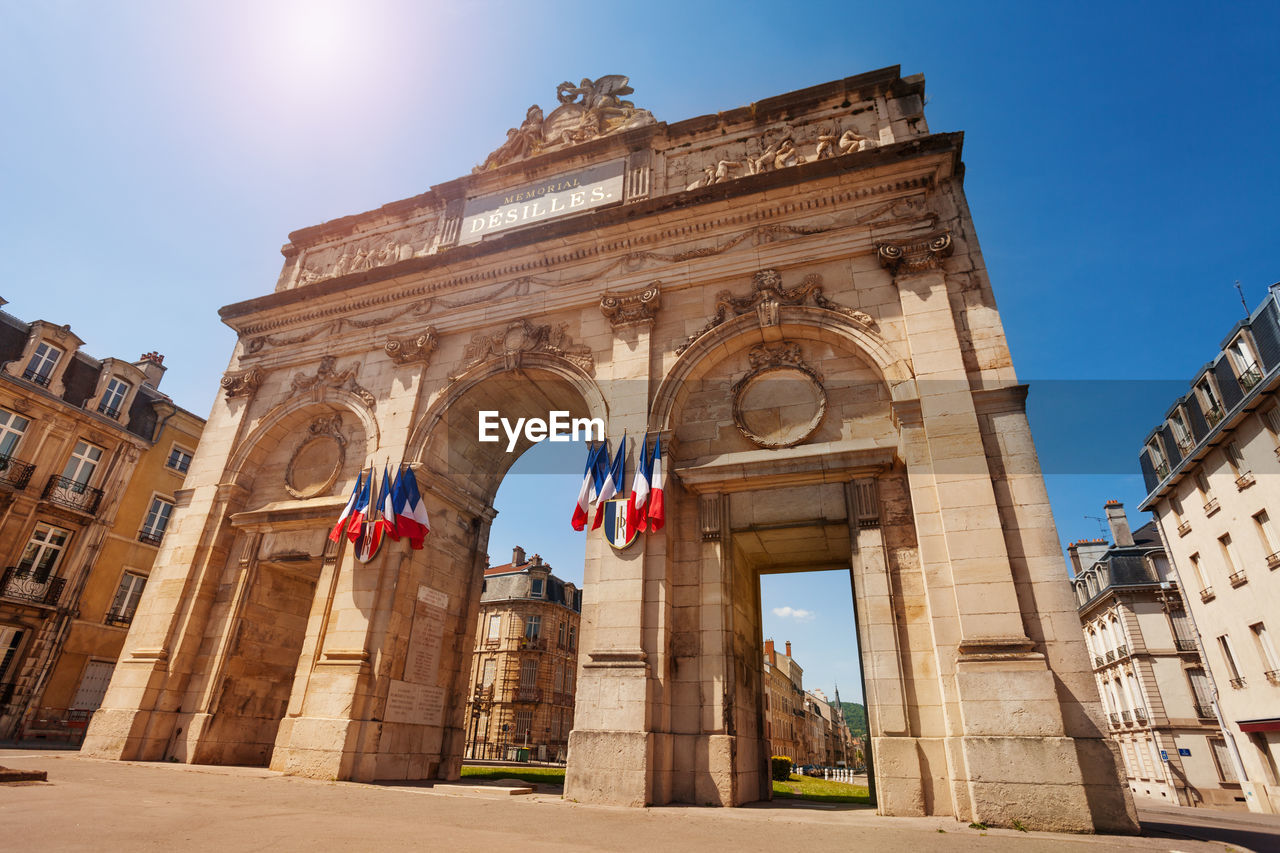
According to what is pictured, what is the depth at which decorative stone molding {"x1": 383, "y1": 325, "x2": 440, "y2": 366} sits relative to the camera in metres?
15.3

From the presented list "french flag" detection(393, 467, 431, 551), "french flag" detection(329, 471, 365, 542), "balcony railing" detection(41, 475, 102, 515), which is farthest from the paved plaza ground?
"balcony railing" detection(41, 475, 102, 515)

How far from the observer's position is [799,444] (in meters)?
11.7

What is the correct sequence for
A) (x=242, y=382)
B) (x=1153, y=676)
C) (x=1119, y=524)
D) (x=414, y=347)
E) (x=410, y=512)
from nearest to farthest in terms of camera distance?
1. (x=410, y=512)
2. (x=414, y=347)
3. (x=242, y=382)
4. (x=1153, y=676)
5. (x=1119, y=524)

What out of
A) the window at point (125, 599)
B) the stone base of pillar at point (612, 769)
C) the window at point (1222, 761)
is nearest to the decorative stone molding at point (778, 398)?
the stone base of pillar at point (612, 769)

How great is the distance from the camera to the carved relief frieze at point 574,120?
55.4 feet

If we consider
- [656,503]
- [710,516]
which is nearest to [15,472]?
[656,503]

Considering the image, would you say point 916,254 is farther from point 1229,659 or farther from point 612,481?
point 1229,659

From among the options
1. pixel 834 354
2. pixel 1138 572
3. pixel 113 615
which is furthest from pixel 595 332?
pixel 1138 572

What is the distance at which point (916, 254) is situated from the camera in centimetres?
1202

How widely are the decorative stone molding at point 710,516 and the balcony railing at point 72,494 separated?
81.8 ft

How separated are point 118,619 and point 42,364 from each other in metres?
10.1

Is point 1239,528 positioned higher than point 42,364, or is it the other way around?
point 42,364

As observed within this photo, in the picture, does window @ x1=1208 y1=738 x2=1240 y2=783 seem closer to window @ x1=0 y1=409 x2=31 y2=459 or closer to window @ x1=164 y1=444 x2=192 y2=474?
window @ x1=164 y1=444 x2=192 y2=474

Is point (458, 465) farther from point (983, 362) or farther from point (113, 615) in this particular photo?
point (113, 615)
